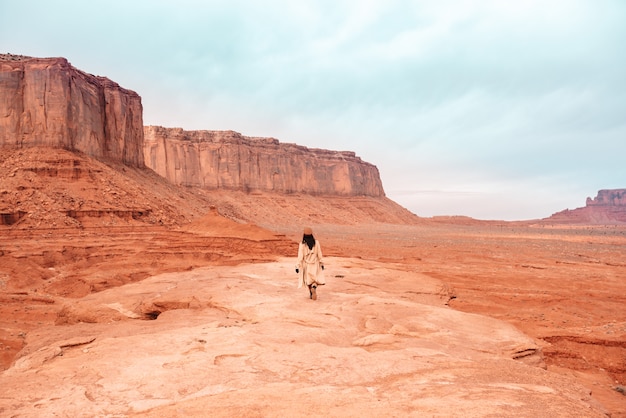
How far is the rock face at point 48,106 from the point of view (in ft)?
104

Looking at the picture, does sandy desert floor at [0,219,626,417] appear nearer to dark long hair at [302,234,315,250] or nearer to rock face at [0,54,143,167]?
dark long hair at [302,234,315,250]

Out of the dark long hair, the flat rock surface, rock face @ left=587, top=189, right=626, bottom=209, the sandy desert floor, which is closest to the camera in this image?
the flat rock surface

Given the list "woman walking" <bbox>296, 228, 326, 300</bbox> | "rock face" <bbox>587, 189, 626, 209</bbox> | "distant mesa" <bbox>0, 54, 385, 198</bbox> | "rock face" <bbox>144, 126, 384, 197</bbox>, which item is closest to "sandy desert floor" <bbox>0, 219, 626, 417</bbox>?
"woman walking" <bbox>296, 228, 326, 300</bbox>

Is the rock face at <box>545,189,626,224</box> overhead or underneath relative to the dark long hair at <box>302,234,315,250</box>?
overhead

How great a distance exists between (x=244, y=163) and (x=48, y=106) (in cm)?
4397

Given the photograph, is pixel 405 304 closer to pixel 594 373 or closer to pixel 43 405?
pixel 594 373

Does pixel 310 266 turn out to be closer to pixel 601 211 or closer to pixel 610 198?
pixel 601 211

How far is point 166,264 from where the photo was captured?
1708 cm

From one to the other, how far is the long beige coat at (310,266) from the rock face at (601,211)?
6386 inches

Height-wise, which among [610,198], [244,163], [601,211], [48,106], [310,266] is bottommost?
[310,266]

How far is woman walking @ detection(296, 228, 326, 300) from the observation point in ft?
27.8

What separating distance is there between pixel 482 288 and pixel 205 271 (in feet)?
28.3

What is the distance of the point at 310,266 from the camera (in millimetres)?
8555

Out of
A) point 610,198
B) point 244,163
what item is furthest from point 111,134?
point 610,198
